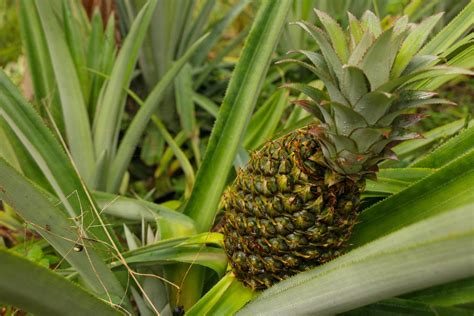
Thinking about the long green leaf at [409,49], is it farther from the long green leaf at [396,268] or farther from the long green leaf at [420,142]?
the long green leaf at [420,142]

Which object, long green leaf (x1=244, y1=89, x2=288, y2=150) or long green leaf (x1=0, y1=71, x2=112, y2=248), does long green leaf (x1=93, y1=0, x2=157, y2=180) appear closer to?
long green leaf (x1=0, y1=71, x2=112, y2=248)

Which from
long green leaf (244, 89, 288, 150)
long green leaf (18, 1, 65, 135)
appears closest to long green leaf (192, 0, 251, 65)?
long green leaf (244, 89, 288, 150)

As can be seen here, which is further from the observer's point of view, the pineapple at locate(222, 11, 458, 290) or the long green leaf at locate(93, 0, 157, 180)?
the long green leaf at locate(93, 0, 157, 180)

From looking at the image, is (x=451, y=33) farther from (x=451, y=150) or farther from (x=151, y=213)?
(x=151, y=213)

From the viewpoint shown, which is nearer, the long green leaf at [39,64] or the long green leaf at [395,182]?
the long green leaf at [395,182]

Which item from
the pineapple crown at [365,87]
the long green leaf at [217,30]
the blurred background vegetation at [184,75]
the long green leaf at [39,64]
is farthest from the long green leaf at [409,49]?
the long green leaf at [217,30]
